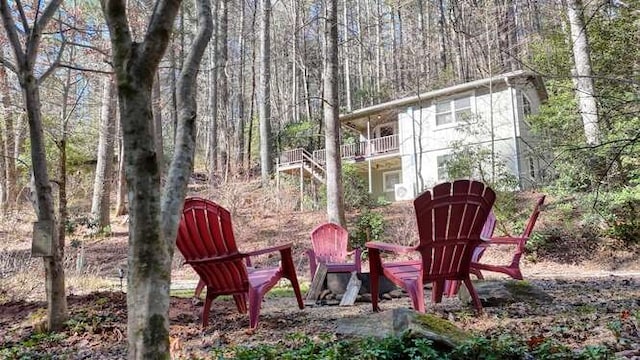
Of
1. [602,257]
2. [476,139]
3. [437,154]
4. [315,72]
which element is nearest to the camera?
[602,257]

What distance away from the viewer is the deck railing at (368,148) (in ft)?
62.9

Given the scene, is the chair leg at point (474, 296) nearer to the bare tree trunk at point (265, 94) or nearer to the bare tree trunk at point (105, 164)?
the bare tree trunk at point (105, 164)

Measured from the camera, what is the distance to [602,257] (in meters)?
8.86

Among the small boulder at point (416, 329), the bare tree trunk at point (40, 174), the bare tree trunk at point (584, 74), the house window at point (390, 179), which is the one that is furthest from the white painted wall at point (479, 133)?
the bare tree trunk at point (40, 174)

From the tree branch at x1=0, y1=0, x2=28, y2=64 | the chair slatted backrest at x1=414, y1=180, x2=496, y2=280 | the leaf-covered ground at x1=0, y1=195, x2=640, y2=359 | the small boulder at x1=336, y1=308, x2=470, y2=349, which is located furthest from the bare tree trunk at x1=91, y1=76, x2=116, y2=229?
the small boulder at x1=336, y1=308, x2=470, y2=349

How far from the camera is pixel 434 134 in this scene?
1748 centimetres

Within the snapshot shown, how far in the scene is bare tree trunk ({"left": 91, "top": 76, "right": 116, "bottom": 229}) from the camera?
14383 millimetres

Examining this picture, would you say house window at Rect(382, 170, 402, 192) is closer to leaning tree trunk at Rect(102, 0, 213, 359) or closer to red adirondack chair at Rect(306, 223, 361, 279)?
red adirondack chair at Rect(306, 223, 361, 279)

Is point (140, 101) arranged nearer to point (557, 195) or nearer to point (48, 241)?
point (48, 241)

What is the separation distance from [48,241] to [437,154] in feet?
51.1

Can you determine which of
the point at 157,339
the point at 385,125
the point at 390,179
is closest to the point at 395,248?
the point at 157,339

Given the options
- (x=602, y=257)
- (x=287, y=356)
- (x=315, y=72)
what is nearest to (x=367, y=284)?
(x=287, y=356)

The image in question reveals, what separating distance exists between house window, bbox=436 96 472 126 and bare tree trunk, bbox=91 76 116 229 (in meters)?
11.6

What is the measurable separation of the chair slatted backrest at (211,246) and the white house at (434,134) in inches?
412
